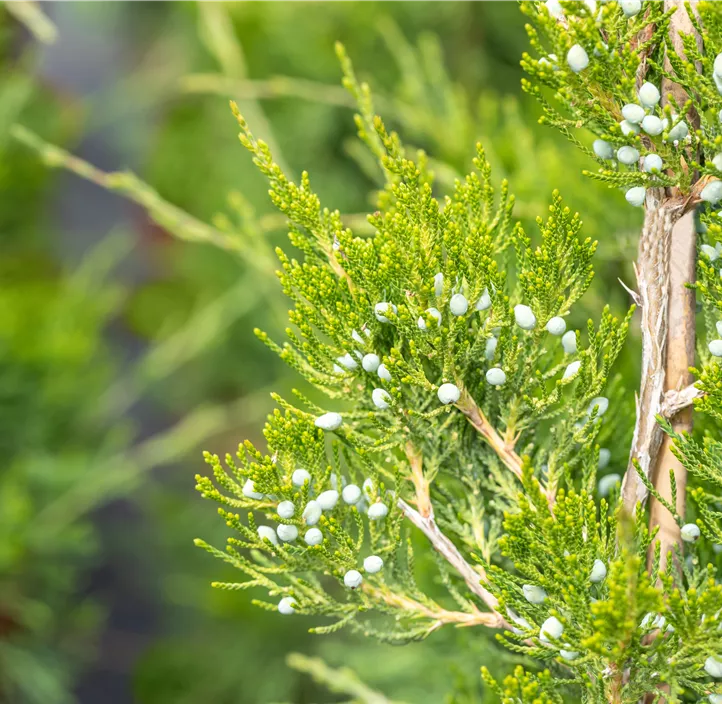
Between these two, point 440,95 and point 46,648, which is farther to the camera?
point 46,648

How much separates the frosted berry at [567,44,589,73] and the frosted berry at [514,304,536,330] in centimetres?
15

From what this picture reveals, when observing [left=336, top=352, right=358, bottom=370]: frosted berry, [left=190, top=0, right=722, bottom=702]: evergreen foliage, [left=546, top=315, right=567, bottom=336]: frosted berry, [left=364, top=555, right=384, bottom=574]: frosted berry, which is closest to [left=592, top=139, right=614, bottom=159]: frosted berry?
[left=190, top=0, right=722, bottom=702]: evergreen foliage

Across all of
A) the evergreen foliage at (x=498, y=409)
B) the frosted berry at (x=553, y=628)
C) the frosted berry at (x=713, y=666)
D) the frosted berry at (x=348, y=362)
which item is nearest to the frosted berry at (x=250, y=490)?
the evergreen foliage at (x=498, y=409)

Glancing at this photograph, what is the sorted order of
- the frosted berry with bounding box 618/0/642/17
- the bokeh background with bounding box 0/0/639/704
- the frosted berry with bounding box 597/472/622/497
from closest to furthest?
1. the frosted berry with bounding box 618/0/642/17
2. the frosted berry with bounding box 597/472/622/497
3. the bokeh background with bounding box 0/0/639/704

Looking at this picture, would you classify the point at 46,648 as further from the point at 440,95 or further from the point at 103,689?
the point at 440,95

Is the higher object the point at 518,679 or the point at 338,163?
the point at 338,163

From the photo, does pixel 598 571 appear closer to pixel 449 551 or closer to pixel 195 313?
pixel 449 551

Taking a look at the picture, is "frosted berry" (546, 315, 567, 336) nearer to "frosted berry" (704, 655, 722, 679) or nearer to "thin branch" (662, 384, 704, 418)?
"thin branch" (662, 384, 704, 418)

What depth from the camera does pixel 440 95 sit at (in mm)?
1163

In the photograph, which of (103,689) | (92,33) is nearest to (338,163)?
(103,689)

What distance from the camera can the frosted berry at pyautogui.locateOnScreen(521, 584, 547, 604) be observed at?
434 mm

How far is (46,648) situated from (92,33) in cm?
317

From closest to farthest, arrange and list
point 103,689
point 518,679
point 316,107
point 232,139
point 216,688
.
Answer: point 518,679 < point 316,107 < point 216,688 < point 232,139 < point 103,689

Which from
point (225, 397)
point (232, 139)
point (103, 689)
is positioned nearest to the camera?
point (232, 139)
